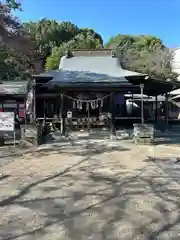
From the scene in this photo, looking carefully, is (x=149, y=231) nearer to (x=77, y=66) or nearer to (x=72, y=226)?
(x=72, y=226)

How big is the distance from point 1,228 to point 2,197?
1.58 meters

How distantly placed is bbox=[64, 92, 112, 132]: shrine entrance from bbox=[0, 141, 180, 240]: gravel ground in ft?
25.6

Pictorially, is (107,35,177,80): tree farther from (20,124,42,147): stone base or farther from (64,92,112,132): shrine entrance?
(20,124,42,147): stone base

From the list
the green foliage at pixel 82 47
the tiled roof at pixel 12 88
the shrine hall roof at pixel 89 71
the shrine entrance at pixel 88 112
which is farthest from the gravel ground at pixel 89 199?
the tiled roof at pixel 12 88

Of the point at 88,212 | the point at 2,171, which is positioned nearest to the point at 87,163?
the point at 2,171

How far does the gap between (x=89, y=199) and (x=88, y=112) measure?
13389mm

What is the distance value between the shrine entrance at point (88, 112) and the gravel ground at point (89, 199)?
7.82 m

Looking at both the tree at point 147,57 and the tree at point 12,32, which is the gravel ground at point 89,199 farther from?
the tree at point 147,57

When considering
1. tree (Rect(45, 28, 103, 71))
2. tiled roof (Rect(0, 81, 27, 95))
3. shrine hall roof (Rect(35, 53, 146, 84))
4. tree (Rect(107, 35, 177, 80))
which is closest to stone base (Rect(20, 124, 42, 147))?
shrine hall roof (Rect(35, 53, 146, 84))

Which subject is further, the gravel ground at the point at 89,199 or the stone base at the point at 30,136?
the stone base at the point at 30,136

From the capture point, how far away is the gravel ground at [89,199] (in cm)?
452

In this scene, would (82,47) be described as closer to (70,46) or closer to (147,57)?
(70,46)

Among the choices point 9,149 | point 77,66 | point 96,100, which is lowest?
point 9,149

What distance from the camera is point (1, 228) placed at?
4.63 m
